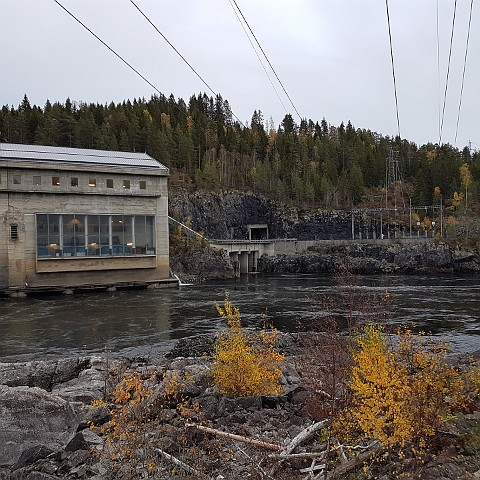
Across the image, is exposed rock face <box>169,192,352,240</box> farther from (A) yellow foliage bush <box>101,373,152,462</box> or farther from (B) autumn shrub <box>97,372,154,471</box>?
(B) autumn shrub <box>97,372,154,471</box>

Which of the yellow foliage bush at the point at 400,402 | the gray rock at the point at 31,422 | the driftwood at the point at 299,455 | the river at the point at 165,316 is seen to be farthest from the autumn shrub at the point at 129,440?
the river at the point at 165,316

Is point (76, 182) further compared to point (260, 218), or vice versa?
point (260, 218)

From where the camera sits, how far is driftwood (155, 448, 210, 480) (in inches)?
268

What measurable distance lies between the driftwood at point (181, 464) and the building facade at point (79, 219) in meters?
35.8

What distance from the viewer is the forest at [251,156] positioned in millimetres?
94312

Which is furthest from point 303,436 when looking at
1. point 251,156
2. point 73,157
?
point 251,156

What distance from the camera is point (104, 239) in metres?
43.2

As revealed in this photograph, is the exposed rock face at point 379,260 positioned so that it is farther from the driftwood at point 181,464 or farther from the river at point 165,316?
the driftwood at point 181,464

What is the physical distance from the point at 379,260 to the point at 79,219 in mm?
47324

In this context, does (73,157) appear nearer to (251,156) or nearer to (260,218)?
(260,218)

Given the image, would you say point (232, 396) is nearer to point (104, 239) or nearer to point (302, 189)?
point (104, 239)

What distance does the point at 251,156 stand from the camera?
122 meters

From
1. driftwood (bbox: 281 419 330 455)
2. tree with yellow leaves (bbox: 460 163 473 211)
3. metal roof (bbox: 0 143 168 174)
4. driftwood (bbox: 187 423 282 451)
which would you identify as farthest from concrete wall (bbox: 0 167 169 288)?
tree with yellow leaves (bbox: 460 163 473 211)

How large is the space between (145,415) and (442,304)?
2906cm
